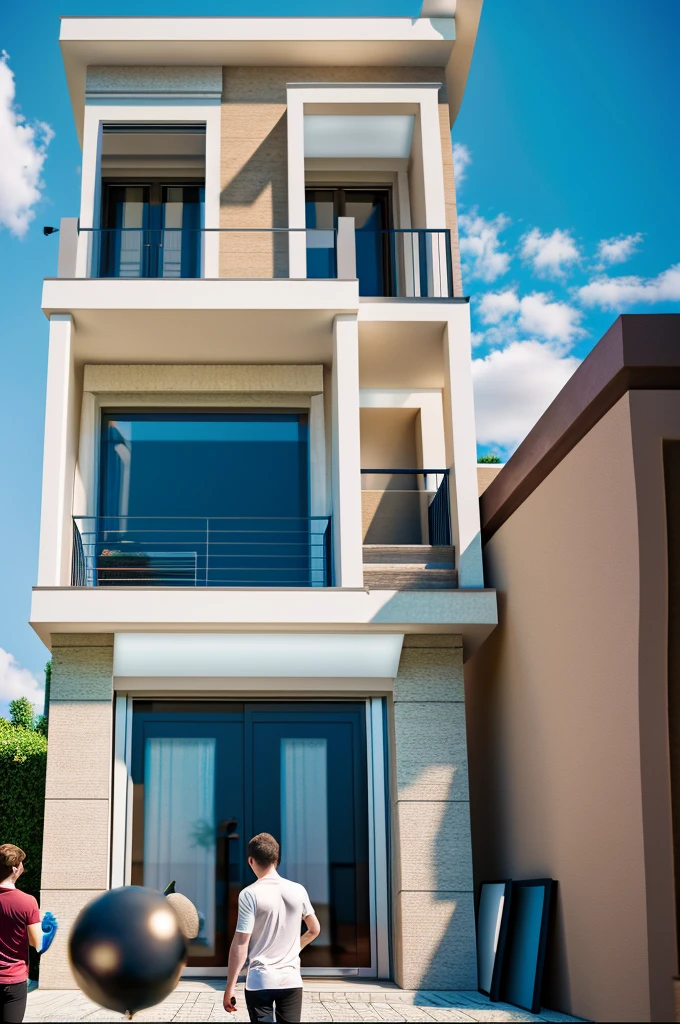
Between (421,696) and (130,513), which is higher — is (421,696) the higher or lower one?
the lower one

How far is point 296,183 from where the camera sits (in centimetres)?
1298

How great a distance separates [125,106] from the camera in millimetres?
13477

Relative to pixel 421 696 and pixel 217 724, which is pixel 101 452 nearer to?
pixel 217 724

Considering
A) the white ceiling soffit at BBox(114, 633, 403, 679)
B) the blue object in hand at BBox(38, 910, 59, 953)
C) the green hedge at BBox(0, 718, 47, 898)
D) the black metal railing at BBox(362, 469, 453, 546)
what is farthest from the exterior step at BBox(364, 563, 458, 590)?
the blue object in hand at BBox(38, 910, 59, 953)

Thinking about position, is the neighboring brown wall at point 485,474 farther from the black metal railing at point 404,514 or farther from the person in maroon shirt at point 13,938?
the person in maroon shirt at point 13,938

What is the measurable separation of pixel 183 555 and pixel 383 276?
4.64 meters

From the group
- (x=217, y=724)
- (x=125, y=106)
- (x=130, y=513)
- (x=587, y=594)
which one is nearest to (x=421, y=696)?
(x=217, y=724)

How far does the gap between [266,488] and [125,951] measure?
8708 mm

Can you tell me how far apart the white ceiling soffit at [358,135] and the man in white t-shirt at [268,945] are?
10536mm

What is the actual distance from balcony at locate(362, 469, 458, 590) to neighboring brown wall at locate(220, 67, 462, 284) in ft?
7.95

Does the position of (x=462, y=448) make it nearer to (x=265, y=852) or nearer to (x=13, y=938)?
(x=265, y=852)

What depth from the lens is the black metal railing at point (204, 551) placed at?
11992 millimetres

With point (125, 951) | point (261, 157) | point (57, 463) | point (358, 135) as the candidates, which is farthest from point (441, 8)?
point (125, 951)

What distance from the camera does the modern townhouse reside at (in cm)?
1064
